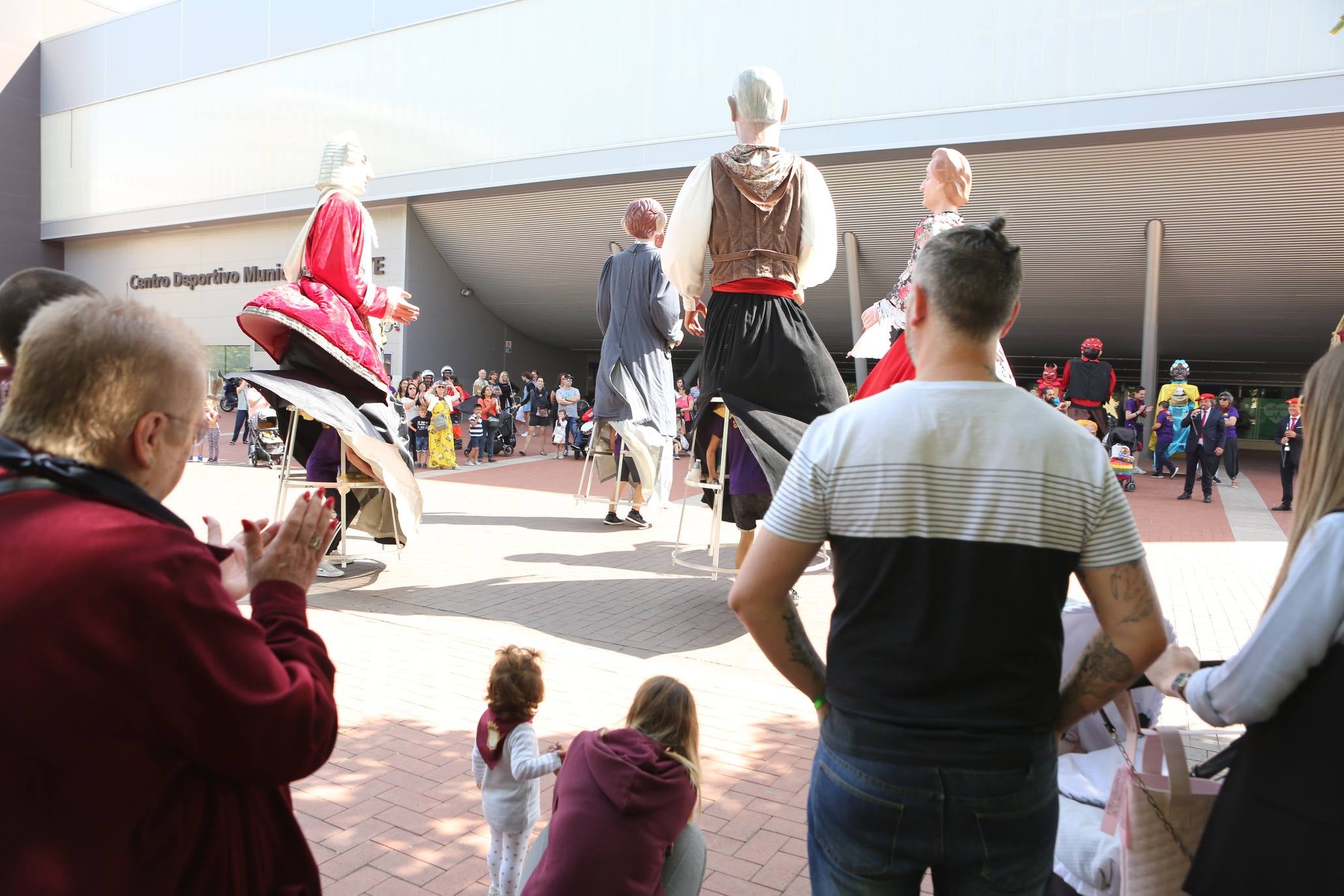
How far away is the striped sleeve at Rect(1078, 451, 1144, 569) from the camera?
1.64 m

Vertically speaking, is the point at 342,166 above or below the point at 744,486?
above

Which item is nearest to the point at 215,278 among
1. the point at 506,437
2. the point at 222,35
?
the point at 222,35

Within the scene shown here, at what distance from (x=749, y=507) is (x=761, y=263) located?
1337 mm

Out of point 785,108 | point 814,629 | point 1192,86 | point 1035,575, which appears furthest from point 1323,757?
point 1192,86

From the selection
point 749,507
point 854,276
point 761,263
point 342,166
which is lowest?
point 749,507

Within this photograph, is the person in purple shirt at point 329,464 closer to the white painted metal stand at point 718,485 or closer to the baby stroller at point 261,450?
the white painted metal stand at point 718,485

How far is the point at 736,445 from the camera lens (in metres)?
5.36

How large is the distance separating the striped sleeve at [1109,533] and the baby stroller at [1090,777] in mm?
349

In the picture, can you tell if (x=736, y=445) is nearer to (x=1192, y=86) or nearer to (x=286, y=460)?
(x=286, y=460)

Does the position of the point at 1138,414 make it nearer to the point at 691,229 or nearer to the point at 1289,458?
the point at 1289,458

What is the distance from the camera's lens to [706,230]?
16.2 feet

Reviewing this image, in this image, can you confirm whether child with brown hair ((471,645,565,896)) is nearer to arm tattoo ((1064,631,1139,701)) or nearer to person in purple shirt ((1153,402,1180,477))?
arm tattoo ((1064,631,1139,701))

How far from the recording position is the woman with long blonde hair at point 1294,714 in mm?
1554

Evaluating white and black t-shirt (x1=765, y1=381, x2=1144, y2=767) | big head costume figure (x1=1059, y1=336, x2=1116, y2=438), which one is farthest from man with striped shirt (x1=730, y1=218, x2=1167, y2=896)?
big head costume figure (x1=1059, y1=336, x2=1116, y2=438)
